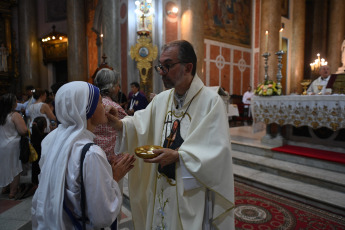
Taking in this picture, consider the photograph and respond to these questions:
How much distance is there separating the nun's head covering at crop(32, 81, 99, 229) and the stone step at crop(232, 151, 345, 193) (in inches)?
143

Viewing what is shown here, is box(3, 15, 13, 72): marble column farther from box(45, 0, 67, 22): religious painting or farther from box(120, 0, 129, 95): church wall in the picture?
box(120, 0, 129, 95): church wall

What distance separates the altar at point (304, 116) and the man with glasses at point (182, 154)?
339 cm

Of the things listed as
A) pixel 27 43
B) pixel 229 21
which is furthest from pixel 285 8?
pixel 27 43

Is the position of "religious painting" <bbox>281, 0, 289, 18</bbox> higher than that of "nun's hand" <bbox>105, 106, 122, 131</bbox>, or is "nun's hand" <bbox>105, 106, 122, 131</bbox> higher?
"religious painting" <bbox>281, 0, 289, 18</bbox>

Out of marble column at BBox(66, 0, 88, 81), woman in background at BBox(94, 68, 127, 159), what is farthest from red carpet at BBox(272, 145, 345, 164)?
marble column at BBox(66, 0, 88, 81)

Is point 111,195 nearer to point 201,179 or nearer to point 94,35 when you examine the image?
point 201,179

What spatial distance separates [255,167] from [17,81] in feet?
49.2

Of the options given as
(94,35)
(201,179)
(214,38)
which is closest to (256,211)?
(201,179)

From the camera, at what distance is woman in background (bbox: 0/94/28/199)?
3.44 meters

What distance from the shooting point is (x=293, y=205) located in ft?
10.4

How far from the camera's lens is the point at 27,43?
44.8 feet

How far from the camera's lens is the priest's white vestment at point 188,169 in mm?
1465

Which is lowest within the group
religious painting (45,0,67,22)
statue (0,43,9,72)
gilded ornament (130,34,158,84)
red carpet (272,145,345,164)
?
red carpet (272,145,345,164)

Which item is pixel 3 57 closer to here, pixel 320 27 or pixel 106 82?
pixel 106 82
